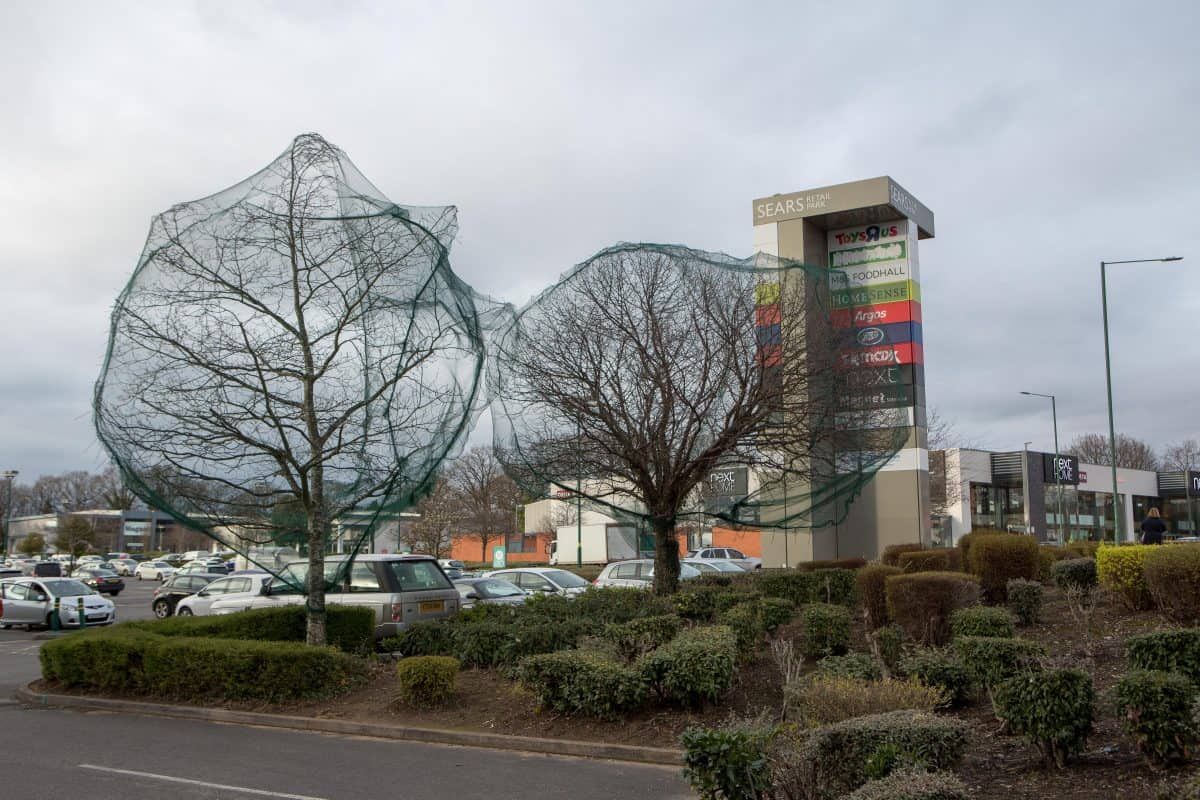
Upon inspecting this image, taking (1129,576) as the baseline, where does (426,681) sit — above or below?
below

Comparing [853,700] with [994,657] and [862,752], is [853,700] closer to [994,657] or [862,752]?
[862,752]

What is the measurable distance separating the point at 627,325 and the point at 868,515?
66.5ft

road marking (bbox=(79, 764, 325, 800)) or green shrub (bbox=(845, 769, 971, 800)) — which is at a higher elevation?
green shrub (bbox=(845, 769, 971, 800))

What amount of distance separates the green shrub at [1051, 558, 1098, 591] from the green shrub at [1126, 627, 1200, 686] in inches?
274

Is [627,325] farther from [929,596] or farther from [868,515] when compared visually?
[868,515]

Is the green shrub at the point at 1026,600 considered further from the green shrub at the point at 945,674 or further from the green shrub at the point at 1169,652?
the green shrub at the point at 1169,652

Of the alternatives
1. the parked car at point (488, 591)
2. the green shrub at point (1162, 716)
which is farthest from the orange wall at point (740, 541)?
the green shrub at point (1162, 716)

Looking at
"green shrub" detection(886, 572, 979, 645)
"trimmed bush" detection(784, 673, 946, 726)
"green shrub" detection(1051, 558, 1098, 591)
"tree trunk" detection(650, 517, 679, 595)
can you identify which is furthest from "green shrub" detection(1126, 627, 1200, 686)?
"tree trunk" detection(650, 517, 679, 595)

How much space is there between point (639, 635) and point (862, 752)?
17.1 ft

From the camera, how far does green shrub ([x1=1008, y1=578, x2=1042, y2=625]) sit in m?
12.3

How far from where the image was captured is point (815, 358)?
15.2 metres

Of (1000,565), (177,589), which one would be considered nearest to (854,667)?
(1000,565)

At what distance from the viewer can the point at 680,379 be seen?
582 inches

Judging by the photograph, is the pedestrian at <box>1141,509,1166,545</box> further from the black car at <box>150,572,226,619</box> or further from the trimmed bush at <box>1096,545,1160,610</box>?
the black car at <box>150,572,226,619</box>
